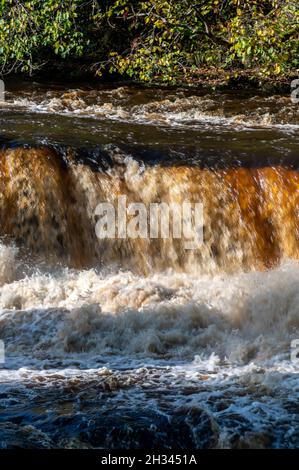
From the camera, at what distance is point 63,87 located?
14922 mm

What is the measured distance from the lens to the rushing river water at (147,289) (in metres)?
5.84

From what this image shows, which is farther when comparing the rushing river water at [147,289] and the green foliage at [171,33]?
the green foliage at [171,33]

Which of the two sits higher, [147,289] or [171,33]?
[171,33]

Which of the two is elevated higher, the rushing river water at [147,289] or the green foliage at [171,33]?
the green foliage at [171,33]

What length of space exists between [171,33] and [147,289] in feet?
25.3

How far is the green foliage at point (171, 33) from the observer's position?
44.1 feet

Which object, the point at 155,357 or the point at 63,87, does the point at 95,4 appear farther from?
the point at 155,357

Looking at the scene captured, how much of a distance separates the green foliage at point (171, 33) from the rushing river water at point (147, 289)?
2.23 m

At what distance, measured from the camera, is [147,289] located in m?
8.27

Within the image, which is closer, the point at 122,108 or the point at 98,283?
the point at 98,283

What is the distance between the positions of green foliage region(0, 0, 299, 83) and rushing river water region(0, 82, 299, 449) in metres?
2.23
